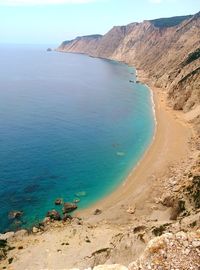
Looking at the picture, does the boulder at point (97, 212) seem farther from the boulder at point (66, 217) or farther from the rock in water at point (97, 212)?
the boulder at point (66, 217)

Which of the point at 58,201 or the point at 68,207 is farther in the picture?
the point at 58,201

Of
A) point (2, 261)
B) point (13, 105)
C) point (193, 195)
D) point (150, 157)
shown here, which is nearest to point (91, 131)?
point (150, 157)

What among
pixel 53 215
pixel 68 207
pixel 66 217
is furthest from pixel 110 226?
pixel 68 207

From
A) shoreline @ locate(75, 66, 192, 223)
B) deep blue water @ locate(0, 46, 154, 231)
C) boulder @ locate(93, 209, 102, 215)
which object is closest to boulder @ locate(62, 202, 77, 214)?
shoreline @ locate(75, 66, 192, 223)

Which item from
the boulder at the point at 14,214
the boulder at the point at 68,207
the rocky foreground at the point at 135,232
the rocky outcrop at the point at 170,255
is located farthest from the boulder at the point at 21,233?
the rocky outcrop at the point at 170,255

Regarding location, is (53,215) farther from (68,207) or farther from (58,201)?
(58,201)

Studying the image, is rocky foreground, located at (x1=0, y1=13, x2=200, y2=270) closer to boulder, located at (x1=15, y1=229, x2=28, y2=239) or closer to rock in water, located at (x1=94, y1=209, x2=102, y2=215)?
boulder, located at (x1=15, y1=229, x2=28, y2=239)

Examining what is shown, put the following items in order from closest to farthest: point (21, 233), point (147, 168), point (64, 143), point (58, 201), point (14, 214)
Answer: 1. point (21, 233)
2. point (14, 214)
3. point (58, 201)
4. point (147, 168)
5. point (64, 143)
